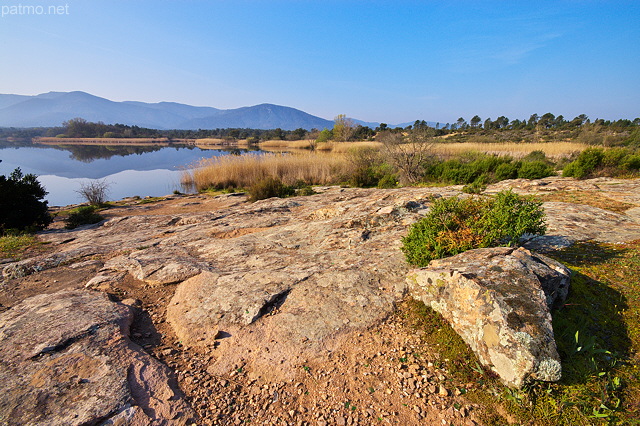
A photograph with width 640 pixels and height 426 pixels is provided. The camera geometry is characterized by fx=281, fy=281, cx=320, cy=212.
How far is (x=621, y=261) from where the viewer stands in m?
3.35

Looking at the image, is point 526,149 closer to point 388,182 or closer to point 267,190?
point 388,182

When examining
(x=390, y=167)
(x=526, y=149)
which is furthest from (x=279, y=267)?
(x=526, y=149)

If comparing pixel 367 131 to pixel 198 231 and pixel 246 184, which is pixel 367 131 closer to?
pixel 246 184

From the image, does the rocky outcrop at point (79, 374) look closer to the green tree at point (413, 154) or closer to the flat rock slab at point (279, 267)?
the flat rock slab at point (279, 267)

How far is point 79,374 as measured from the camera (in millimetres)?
2166

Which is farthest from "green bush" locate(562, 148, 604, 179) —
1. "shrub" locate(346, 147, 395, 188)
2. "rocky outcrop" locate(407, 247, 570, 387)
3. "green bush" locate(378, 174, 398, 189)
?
"rocky outcrop" locate(407, 247, 570, 387)

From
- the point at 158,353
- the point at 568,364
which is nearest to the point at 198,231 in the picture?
the point at 158,353

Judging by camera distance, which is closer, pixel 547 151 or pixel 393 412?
pixel 393 412

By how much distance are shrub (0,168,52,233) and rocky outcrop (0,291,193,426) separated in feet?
28.1

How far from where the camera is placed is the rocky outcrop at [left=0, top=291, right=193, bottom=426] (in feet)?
6.14

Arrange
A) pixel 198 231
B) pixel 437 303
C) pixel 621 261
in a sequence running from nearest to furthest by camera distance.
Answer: pixel 437 303 → pixel 621 261 → pixel 198 231

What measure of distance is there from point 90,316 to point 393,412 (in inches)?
121

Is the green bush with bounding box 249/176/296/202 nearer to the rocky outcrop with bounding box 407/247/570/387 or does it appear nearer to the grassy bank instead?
the grassy bank

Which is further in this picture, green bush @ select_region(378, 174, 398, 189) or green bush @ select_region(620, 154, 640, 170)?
green bush @ select_region(378, 174, 398, 189)
